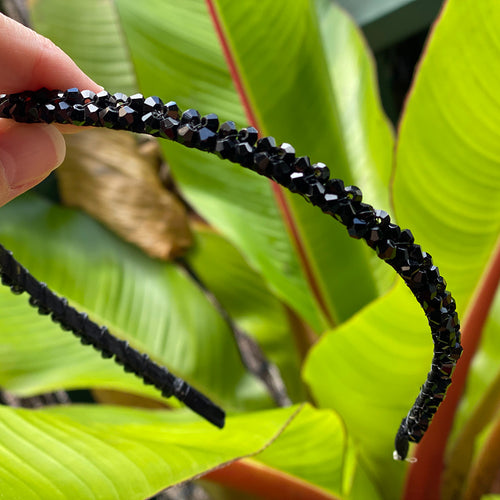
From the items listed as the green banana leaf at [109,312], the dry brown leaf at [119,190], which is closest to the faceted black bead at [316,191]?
the green banana leaf at [109,312]

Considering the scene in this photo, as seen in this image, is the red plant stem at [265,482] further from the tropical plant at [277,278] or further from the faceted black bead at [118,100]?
the faceted black bead at [118,100]

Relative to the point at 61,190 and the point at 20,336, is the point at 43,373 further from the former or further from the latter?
the point at 61,190

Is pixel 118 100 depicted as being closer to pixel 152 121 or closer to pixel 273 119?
pixel 152 121

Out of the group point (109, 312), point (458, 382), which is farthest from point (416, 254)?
point (109, 312)

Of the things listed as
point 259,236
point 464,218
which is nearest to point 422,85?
point 464,218

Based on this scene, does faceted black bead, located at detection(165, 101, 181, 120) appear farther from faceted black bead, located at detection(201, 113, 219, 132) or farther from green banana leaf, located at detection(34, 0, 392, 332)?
green banana leaf, located at detection(34, 0, 392, 332)
